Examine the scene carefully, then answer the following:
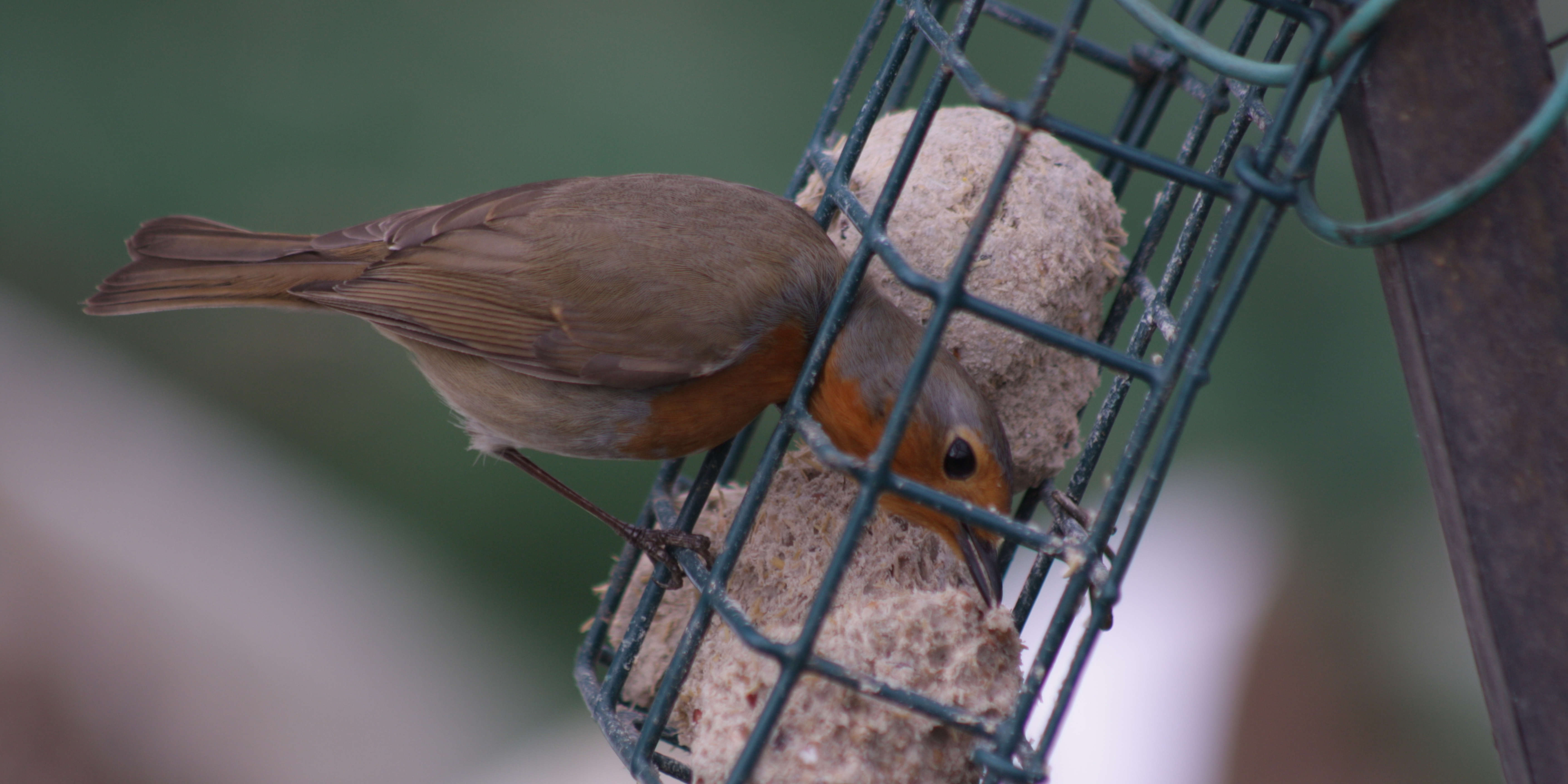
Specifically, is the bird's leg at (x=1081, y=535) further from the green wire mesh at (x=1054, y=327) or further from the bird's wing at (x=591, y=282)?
the bird's wing at (x=591, y=282)

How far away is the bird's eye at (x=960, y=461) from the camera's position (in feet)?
7.06

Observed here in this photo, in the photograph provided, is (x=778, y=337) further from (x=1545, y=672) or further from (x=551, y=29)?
(x=551, y=29)

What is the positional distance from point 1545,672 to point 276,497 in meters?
4.77

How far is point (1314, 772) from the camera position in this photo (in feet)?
13.3

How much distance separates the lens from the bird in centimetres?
222

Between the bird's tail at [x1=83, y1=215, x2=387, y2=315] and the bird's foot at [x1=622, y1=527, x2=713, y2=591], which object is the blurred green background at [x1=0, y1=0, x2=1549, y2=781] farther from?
the bird's foot at [x1=622, y1=527, x2=713, y2=591]

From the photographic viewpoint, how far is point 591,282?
8.45 feet

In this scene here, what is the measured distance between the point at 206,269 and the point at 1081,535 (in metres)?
2.46

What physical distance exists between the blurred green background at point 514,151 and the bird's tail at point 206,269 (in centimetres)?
111

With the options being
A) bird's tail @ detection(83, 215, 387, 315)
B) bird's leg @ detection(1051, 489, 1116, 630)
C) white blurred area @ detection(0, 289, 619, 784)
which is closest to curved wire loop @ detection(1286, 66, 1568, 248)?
bird's leg @ detection(1051, 489, 1116, 630)

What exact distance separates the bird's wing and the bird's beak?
1.98 ft

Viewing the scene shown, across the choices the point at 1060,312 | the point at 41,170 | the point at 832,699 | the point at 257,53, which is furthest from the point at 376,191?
the point at 832,699

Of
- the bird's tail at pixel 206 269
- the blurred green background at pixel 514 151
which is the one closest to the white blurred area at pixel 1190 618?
the blurred green background at pixel 514 151

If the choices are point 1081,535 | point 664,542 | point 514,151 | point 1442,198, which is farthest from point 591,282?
point 514,151
